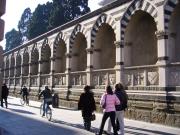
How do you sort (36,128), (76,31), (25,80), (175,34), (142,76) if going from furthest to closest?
(25,80), (76,31), (142,76), (175,34), (36,128)

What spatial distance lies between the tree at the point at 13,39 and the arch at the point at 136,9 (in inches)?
1922

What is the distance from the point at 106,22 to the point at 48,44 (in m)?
9.39

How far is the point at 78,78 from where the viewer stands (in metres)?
20.5

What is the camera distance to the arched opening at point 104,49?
1903 centimetres

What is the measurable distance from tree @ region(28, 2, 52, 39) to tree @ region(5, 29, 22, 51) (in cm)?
1435

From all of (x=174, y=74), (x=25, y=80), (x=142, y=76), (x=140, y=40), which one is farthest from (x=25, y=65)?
(x=174, y=74)

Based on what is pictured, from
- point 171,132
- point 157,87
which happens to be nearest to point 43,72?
point 157,87

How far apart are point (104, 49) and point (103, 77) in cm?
245

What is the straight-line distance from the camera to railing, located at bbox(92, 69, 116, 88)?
16844 millimetres

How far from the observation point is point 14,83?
35.1 m

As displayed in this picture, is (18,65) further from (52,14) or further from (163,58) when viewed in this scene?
(163,58)

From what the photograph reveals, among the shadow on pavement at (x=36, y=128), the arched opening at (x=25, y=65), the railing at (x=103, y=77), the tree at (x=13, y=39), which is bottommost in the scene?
the shadow on pavement at (x=36, y=128)

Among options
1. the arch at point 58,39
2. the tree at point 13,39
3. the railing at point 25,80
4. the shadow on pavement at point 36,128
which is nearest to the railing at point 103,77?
the shadow on pavement at point 36,128

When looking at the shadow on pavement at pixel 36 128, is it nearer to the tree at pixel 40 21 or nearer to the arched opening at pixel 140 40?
the arched opening at pixel 140 40
